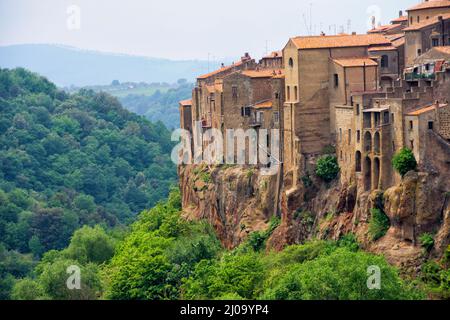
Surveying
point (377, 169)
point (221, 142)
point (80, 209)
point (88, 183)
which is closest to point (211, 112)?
point (221, 142)

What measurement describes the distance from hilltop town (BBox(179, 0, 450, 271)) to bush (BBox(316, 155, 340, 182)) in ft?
1.17

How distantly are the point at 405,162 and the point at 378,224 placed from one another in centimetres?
411

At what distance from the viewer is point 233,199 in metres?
92.0


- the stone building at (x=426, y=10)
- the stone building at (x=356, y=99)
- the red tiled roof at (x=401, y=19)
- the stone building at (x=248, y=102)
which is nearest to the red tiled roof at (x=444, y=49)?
the stone building at (x=356, y=99)

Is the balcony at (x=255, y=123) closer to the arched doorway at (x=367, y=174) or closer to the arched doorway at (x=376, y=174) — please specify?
the arched doorway at (x=367, y=174)

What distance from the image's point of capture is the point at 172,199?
11069cm

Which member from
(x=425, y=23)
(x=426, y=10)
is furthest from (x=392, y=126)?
(x=426, y=10)

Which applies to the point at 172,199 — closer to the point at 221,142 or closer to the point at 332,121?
the point at 221,142

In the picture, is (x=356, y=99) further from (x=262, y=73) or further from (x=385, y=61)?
(x=262, y=73)

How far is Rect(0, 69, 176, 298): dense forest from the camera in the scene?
141750 mm

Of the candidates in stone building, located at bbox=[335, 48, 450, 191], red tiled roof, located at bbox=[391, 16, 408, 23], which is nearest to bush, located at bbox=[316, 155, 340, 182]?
stone building, located at bbox=[335, 48, 450, 191]

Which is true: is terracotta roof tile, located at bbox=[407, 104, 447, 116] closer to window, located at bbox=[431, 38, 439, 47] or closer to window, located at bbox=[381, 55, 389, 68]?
window, located at bbox=[381, 55, 389, 68]

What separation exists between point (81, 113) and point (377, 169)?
10883 centimetres

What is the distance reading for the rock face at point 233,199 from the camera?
88.8 meters
